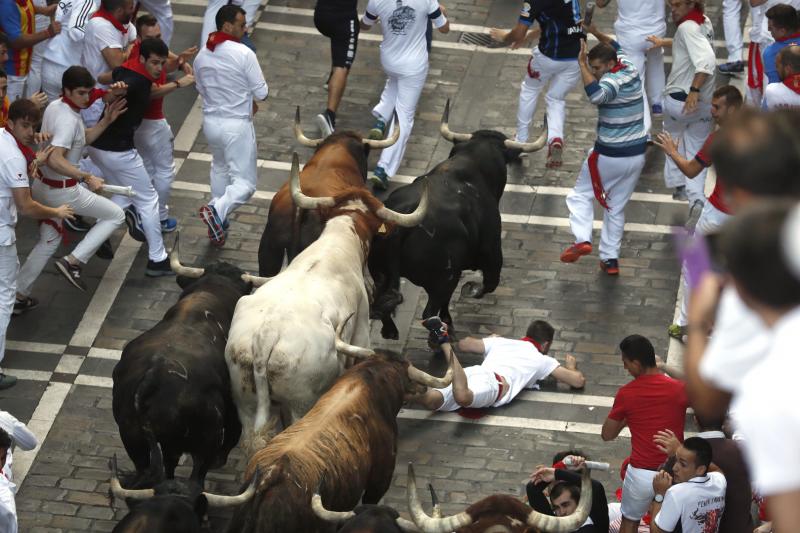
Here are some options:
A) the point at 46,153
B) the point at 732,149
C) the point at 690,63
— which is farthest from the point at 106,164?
the point at 732,149

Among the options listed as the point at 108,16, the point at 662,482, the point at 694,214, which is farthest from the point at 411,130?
the point at 662,482

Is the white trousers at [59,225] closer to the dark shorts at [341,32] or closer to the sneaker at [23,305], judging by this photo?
the sneaker at [23,305]

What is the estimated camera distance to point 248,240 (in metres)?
14.1

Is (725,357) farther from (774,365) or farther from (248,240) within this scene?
(248,240)

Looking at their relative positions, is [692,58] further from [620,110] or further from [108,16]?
[108,16]

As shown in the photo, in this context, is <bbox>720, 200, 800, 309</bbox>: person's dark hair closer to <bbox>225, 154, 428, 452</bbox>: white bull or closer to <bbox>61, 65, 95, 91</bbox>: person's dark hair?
<bbox>225, 154, 428, 452</bbox>: white bull

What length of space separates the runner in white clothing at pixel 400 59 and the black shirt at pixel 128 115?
282 centimetres

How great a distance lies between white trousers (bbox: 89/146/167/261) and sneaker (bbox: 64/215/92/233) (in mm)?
608

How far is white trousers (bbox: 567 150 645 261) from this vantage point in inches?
515

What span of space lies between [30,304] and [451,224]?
423 cm

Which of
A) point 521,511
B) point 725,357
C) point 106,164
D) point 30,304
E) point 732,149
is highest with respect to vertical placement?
point 732,149

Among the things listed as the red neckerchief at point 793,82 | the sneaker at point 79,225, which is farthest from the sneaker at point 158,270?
the red neckerchief at point 793,82

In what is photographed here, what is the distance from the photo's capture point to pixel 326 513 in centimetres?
862

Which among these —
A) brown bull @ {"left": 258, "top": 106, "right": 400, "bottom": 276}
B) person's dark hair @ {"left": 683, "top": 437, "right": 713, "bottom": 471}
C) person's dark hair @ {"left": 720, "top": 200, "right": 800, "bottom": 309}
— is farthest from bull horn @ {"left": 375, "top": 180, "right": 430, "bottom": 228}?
person's dark hair @ {"left": 720, "top": 200, "right": 800, "bottom": 309}
